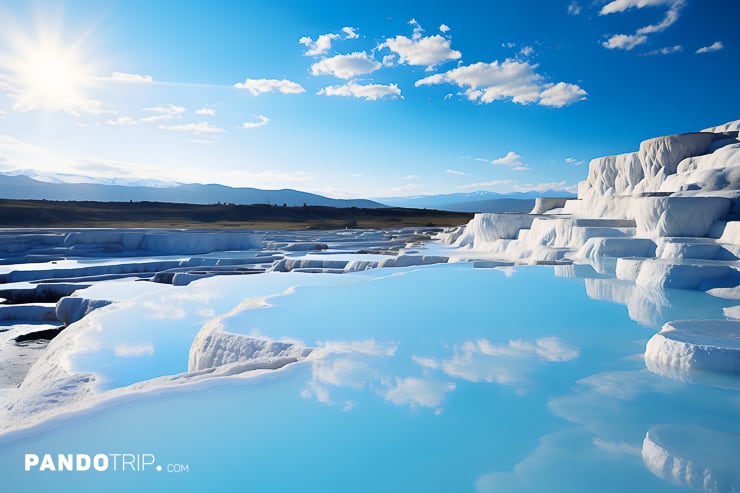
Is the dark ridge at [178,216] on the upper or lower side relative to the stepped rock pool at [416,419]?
upper

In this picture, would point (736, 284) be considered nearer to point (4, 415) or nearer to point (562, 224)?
point (562, 224)

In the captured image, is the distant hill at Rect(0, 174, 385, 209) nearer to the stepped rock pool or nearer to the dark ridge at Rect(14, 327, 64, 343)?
the dark ridge at Rect(14, 327, 64, 343)

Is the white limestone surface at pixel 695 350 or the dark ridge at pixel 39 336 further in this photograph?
the dark ridge at pixel 39 336

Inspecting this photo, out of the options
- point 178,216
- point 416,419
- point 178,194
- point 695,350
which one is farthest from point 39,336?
point 178,194

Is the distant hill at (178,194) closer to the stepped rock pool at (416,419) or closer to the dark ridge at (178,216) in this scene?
the dark ridge at (178,216)

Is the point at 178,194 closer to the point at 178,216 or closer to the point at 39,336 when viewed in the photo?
the point at 178,216

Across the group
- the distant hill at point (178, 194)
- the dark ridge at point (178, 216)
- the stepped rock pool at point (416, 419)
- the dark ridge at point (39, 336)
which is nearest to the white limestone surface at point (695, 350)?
the stepped rock pool at point (416, 419)

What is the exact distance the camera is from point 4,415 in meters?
3.97

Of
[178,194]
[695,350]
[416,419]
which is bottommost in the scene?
[416,419]

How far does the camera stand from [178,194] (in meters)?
172

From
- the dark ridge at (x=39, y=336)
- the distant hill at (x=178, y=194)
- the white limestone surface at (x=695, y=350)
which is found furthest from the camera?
the distant hill at (x=178, y=194)

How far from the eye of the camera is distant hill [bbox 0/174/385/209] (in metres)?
152

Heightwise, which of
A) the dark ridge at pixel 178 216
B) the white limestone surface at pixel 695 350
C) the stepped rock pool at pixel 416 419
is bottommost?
the stepped rock pool at pixel 416 419

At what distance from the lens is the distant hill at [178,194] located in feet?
498
